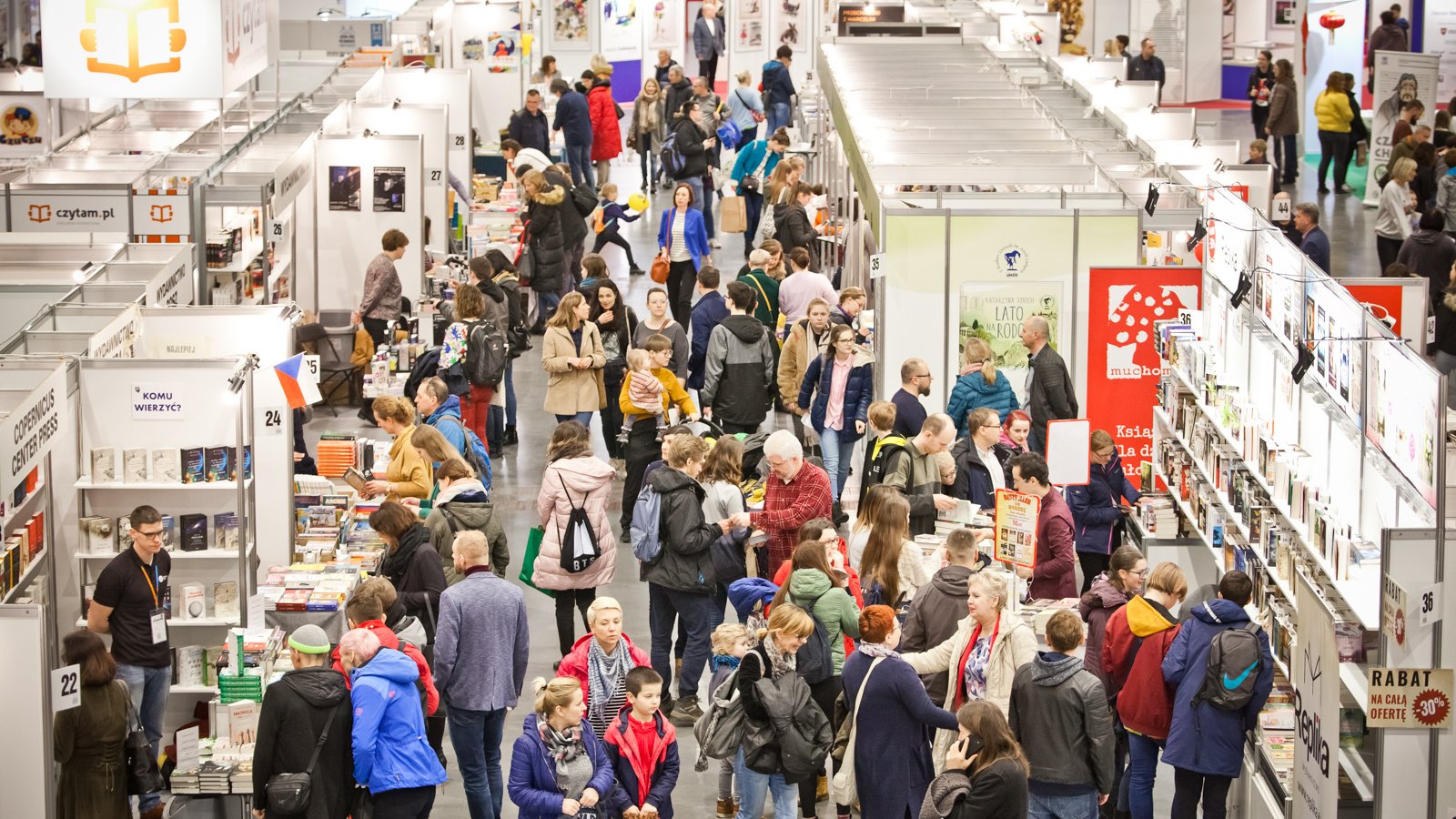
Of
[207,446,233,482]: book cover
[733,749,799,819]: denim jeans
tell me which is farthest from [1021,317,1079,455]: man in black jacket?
[207,446,233,482]: book cover

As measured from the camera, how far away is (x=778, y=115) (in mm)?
24359

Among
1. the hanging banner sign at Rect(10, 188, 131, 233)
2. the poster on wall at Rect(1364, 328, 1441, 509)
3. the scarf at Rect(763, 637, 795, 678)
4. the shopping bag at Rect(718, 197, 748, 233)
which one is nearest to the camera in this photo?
the poster on wall at Rect(1364, 328, 1441, 509)

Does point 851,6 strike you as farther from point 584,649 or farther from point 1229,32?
point 584,649

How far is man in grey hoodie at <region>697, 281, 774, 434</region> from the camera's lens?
1191 centimetres

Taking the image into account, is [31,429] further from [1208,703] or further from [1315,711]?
[1315,711]

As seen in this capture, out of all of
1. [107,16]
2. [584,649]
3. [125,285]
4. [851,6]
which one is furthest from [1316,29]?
[584,649]

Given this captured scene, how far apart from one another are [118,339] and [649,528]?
297 cm

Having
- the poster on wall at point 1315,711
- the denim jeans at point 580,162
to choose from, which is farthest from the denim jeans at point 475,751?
the denim jeans at point 580,162

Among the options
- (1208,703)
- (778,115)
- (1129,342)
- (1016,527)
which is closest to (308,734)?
(1208,703)

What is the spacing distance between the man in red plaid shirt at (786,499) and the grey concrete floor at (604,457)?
1.06 m

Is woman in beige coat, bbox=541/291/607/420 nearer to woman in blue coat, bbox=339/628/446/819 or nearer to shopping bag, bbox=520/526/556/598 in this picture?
shopping bag, bbox=520/526/556/598

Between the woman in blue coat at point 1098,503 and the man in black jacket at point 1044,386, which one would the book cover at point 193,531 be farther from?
the man in black jacket at point 1044,386

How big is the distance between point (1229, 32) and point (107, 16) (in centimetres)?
2286

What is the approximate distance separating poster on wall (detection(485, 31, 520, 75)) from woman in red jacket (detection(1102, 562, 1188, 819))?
18.0 m
